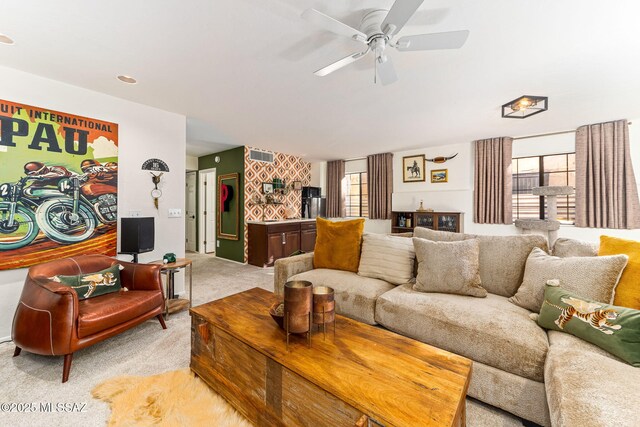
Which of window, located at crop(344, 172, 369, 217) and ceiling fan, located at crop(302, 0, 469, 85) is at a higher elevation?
ceiling fan, located at crop(302, 0, 469, 85)

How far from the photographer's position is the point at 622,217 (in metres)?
3.72

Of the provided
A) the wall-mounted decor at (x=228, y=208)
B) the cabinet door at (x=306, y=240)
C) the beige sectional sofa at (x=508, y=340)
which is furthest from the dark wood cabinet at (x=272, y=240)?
the beige sectional sofa at (x=508, y=340)

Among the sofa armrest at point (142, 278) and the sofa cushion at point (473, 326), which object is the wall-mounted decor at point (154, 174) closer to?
the sofa armrest at point (142, 278)

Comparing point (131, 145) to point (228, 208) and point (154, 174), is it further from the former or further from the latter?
point (228, 208)

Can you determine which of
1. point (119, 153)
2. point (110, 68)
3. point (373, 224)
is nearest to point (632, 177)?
point (373, 224)

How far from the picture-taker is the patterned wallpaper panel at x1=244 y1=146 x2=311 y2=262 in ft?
→ 17.4

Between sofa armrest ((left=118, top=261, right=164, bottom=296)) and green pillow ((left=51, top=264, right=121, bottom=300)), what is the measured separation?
9 centimetres

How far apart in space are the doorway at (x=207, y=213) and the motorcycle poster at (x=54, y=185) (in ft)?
10.6

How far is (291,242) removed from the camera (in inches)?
216

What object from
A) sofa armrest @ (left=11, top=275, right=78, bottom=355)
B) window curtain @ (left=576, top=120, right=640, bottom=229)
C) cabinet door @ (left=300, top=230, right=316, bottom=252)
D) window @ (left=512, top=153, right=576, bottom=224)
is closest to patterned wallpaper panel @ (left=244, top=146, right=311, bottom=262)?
cabinet door @ (left=300, top=230, right=316, bottom=252)

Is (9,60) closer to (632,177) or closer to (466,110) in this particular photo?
(466,110)

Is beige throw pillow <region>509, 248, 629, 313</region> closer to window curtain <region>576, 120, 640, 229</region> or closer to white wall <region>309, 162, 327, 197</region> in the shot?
window curtain <region>576, 120, 640, 229</region>

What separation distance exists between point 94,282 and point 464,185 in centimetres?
579

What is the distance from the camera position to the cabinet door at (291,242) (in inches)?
211
